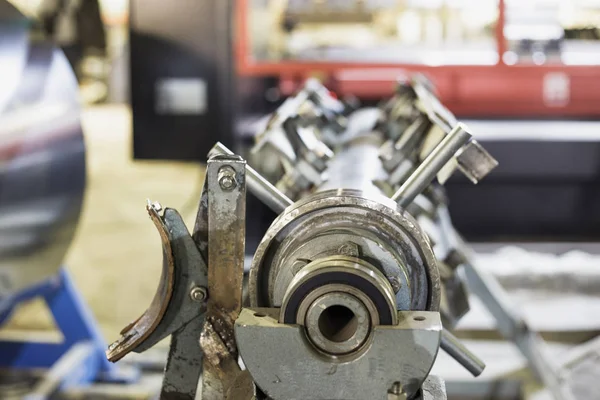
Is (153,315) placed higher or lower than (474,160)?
lower

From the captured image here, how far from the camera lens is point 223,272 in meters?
0.76

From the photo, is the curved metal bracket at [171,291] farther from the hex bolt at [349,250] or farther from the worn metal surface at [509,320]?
the worn metal surface at [509,320]

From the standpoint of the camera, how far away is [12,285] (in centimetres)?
151

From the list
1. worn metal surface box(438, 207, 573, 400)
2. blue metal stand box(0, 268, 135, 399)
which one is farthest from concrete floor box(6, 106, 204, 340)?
worn metal surface box(438, 207, 573, 400)

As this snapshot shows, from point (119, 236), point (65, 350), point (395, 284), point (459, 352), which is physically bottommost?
point (119, 236)

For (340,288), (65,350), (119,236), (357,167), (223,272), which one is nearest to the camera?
(340,288)

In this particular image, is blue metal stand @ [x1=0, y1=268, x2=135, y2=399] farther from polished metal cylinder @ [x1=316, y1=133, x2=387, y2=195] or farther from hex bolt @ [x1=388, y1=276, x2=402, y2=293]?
hex bolt @ [x1=388, y1=276, x2=402, y2=293]

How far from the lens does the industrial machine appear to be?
662 millimetres

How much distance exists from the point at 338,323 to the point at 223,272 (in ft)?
0.44

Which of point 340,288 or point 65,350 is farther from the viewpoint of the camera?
point 65,350

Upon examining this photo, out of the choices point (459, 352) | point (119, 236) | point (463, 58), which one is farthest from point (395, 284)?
point (119, 236)

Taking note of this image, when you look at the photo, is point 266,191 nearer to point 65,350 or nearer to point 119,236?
point 65,350

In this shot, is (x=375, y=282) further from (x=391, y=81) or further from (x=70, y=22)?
(x=70, y=22)

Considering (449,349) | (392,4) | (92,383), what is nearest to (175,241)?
(449,349)
